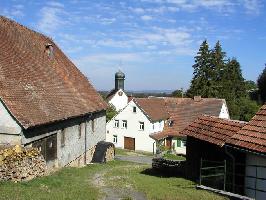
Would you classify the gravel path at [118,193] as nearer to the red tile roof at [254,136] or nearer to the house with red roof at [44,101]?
the red tile roof at [254,136]

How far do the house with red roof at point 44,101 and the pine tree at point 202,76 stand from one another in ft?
125

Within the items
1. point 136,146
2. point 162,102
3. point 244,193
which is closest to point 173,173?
point 244,193

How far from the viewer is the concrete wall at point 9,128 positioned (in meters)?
19.5

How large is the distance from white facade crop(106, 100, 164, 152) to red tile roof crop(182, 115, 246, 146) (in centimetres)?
3252

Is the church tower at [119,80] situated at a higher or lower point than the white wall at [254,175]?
higher

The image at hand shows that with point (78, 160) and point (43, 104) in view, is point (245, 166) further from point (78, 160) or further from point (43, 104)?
point (78, 160)

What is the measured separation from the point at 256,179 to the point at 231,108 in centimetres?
5589

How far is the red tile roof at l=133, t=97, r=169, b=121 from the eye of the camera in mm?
54156

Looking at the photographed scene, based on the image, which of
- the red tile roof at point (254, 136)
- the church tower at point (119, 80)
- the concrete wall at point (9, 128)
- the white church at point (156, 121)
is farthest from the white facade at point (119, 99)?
the red tile roof at point (254, 136)

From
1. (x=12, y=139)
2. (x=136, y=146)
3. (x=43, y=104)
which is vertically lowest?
(x=136, y=146)

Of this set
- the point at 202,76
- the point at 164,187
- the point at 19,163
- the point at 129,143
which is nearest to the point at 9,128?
the point at 19,163

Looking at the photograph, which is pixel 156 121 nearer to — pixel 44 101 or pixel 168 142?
pixel 168 142

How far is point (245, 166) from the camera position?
53.8ft

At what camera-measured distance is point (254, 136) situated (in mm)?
16047
